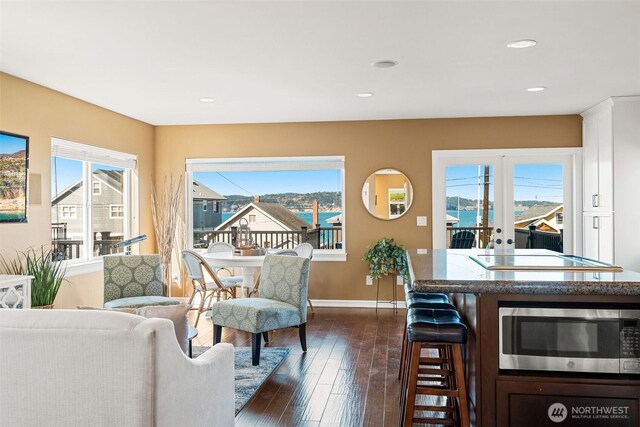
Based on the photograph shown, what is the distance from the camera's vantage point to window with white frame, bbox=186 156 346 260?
6836 millimetres

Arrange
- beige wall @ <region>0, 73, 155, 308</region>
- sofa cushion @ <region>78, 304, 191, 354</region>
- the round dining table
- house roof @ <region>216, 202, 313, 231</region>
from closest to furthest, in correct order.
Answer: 1. sofa cushion @ <region>78, 304, 191, 354</region>
2. beige wall @ <region>0, 73, 155, 308</region>
3. the round dining table
4. house roof @ <region>216, 202, 313, 231</region>

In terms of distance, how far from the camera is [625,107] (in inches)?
209

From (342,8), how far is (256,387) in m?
2.58

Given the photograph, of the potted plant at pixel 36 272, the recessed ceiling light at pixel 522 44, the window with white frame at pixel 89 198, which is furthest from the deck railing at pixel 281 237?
the recessed ceiling light at pixel 522 44

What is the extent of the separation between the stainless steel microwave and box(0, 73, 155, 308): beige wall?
4019 mm

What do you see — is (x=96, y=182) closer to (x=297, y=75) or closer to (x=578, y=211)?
(x=297, y=75)

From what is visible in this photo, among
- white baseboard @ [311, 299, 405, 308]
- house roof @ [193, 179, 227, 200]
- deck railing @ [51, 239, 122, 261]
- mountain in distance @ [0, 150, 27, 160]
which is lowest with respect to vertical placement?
white baseboard @ [311, 299, 405, 308]

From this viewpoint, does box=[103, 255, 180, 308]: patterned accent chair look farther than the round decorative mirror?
No

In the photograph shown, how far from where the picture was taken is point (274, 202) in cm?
707

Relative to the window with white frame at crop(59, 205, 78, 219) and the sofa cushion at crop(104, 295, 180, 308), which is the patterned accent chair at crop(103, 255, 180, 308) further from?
the window with white frame at crop(59, 205, 78, 219)

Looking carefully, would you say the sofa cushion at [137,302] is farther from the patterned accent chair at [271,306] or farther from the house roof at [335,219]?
the house roof at [335,219]

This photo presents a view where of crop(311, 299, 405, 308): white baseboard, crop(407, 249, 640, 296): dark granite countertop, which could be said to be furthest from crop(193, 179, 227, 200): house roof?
crop(407, 249, 640, 296): dark granite countertop

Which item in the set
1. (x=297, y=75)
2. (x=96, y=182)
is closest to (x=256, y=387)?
(x=297, y=75)

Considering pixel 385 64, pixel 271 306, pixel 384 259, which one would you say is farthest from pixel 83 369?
pixel 384 259
